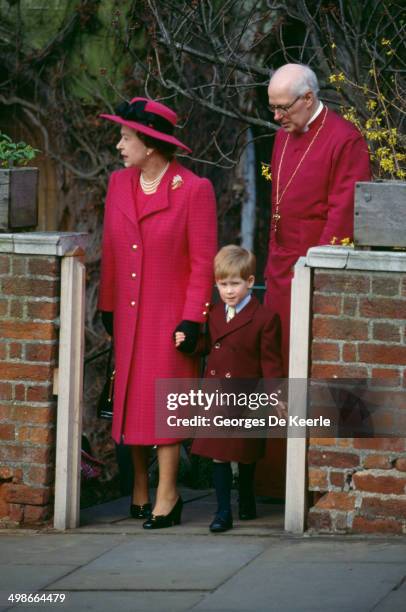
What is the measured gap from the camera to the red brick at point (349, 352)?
6.68m

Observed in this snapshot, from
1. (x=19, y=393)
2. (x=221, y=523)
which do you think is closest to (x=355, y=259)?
(x=221, y=523)

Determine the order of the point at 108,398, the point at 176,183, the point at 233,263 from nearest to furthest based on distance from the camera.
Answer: the point at 233,263 < the point at 176,183 < the point at 108,398

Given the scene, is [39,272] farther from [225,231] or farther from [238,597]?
[225,231]

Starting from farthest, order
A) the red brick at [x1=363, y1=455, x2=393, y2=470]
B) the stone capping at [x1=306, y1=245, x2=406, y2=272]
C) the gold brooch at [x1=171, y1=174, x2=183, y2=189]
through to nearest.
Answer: the gold brooch at [x1=171, y1=174, x2=183, y2=189] → the red brick at [x1=363, y1=455, x2=393, y2=470] → the stone capping at [x1=306, y1=245, x2=406, y2=272]

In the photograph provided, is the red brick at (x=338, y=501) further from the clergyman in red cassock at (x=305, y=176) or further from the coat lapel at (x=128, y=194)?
the coat lapel at (x=128, y=194)

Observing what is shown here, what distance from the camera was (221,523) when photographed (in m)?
6.99

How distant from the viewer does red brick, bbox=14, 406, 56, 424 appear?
707cm

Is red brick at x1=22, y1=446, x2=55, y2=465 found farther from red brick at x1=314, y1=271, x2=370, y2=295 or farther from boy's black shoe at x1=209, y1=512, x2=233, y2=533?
red brick at x1=314, y1=271, x2=370, y2=295

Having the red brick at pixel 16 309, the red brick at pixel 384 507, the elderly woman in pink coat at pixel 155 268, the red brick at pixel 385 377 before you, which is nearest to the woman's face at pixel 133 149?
the elderly woman in pink coat at pixel 155 268

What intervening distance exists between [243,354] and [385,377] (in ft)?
2.18

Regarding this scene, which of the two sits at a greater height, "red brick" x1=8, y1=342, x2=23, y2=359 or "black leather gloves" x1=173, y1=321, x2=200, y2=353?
"black leather gloves" x1=173, y1=321, x2=200, y2=353

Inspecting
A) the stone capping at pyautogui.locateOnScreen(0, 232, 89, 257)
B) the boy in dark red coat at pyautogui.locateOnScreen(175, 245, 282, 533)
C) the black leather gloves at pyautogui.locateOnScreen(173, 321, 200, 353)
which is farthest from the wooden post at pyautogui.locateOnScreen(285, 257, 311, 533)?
the stone capping at pyautogui.locateOnScreen(0, 232, 89, 257)

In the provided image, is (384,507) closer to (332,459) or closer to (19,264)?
(332,459)

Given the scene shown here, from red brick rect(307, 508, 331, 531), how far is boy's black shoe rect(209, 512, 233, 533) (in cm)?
40
